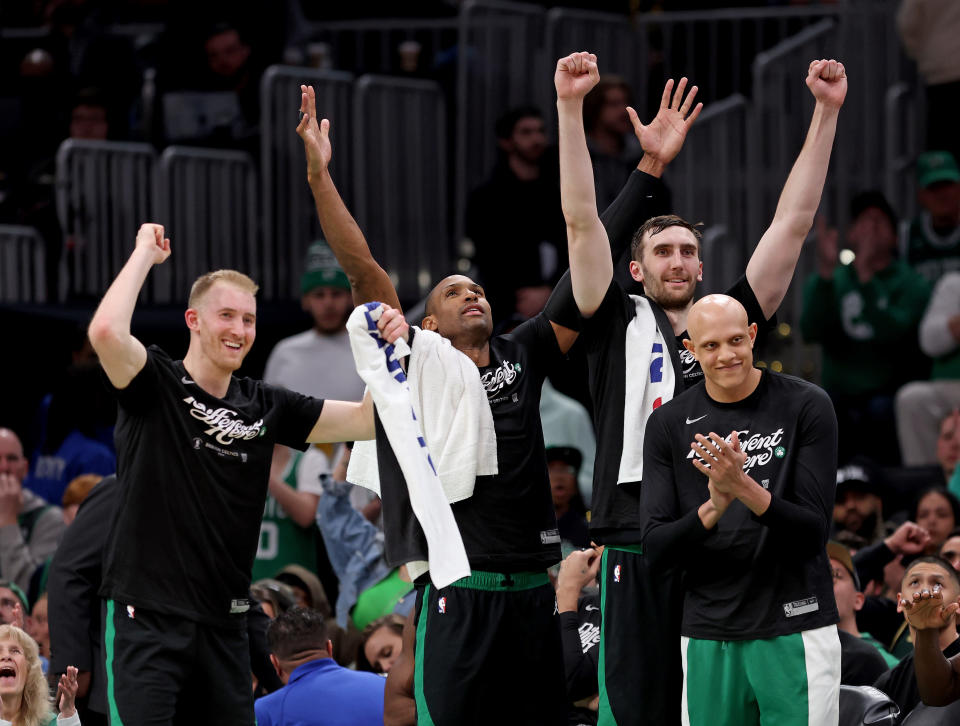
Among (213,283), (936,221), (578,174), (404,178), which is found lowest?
(213,283)

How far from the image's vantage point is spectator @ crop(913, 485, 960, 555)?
9273 mm

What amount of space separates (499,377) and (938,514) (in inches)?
150

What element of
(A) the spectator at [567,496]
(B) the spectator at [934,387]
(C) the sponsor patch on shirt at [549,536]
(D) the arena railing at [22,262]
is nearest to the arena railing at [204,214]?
(D) the arena railing at [22,262]

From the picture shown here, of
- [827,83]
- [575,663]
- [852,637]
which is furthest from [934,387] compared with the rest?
[827,83]

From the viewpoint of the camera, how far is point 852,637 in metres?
7.64

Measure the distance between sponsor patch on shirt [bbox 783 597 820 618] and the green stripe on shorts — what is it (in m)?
2.29

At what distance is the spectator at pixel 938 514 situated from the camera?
365 inches

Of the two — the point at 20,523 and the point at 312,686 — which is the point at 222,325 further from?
the point at 20,523

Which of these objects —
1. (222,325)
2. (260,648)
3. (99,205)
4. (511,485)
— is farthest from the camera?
(99,205)

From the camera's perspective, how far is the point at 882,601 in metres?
8.84

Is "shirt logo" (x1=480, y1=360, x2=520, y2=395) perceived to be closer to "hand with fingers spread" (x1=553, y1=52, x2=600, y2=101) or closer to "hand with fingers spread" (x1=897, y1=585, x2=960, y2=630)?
"hand with fingers spread" (x1=553, y1=52, x2=600, y2=101)

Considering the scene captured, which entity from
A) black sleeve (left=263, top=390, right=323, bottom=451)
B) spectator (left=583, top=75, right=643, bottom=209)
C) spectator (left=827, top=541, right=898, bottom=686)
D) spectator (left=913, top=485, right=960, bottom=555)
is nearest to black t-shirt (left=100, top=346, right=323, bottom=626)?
black sleeve (left=263, top=390, right=323, bottom=451)

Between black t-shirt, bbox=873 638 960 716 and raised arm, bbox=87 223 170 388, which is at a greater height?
raised arm, bbox=87 223 170 388

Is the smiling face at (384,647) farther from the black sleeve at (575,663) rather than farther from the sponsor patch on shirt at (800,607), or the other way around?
the sponsor patch on shirt at (800,607)
